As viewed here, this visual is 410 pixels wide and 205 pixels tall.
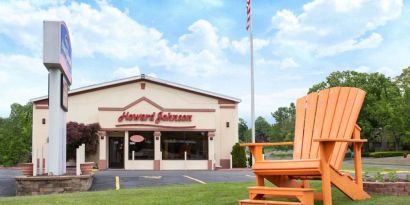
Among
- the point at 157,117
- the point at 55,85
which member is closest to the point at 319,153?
the point at 55,85

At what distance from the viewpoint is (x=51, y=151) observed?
13594mm

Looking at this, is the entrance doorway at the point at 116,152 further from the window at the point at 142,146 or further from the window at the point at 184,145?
the window at the point at 184,145

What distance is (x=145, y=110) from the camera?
92.2 feet

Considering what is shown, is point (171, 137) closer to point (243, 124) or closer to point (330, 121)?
point (330, 121)

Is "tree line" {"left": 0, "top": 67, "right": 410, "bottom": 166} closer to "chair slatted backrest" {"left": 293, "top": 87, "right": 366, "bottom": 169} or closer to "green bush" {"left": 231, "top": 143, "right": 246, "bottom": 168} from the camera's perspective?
"green bush" {"left": 231, "top": 143, "right": 246, "bottom": 168}

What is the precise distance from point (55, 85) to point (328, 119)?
29.1ft

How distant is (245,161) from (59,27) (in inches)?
668

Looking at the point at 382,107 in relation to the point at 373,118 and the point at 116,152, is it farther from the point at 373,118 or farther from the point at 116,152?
the point at 116,152

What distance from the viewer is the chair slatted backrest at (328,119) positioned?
737 centimetres

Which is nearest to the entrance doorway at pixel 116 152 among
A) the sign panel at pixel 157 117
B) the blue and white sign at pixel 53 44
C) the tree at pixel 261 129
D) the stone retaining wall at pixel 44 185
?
the sign panel at pixel 157 117

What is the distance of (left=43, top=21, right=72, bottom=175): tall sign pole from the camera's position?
43.8 ft

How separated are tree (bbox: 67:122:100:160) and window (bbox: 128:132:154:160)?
2.03 meters

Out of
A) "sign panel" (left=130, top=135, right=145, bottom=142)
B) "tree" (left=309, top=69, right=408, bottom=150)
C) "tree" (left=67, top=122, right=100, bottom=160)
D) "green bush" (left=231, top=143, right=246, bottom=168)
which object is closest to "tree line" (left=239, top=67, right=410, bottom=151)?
"tree" (left=309, top=69, right=408, bottom=150)

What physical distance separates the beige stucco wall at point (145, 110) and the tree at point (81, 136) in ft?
1.83
